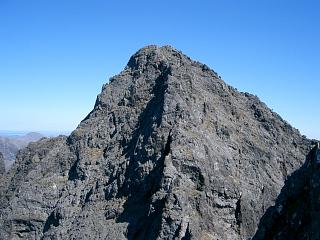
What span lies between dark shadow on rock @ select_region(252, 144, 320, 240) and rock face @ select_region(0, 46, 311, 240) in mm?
24858

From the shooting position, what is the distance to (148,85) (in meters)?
75.4

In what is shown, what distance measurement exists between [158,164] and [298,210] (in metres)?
36.8

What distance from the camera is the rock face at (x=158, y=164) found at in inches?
2243

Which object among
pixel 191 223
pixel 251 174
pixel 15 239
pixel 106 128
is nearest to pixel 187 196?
pixel 191 223

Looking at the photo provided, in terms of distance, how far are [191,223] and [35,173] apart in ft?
101

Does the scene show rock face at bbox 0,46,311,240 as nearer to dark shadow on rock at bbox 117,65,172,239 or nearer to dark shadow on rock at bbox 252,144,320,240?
dark shadow on rock at bbox 117,65,172,239

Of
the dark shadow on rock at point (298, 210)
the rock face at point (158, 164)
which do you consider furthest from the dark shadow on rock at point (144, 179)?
the dark shadow on rock at point (298, 210)

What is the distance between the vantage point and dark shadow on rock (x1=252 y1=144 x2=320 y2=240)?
23562 mm

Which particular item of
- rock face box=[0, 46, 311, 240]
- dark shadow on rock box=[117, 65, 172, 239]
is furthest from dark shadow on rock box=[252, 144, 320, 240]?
dark shadow on rock box=[117, 65, 172, 239]

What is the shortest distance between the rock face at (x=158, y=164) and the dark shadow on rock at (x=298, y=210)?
24.9m

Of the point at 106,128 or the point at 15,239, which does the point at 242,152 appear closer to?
the point at 106,128

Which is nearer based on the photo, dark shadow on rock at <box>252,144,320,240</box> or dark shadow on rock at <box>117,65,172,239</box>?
dark shadow on rock at <box>252,144,320,240</box>

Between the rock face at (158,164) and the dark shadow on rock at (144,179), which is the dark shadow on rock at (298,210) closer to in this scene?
the rock face at (158,164)

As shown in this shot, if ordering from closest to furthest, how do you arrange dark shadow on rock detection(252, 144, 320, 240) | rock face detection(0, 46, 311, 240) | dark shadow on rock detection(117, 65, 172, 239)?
dark shadow on rock detection(252, 144, 320, 240) → dark shadow on rock detection(117, 65, 172, 239) → rock face detection(0, 46, 311, 240)
